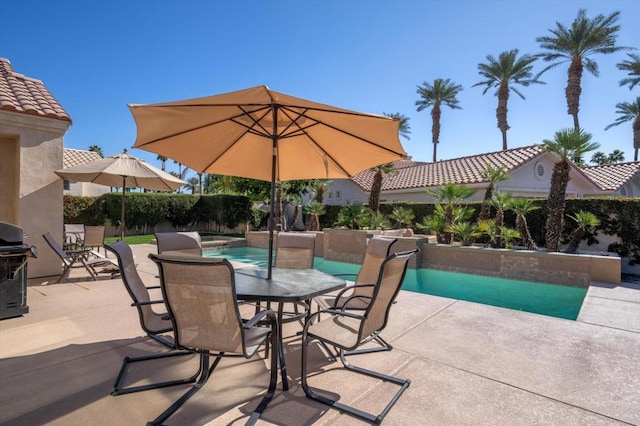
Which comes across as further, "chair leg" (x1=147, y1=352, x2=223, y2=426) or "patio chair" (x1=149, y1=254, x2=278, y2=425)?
"chair leg" (x1=147, y1=352, x2=223, y2=426)

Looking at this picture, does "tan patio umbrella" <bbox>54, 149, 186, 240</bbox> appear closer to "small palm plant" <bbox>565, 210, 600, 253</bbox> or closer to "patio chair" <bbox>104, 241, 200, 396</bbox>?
"patio chair" <bbox>104, 241, 200, 396</bbox>

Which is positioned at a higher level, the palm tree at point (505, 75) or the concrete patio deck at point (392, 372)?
the palm tree at point (505, 75)

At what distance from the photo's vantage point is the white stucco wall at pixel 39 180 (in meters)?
7.59

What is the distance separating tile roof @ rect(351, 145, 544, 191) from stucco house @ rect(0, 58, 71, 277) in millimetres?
15371

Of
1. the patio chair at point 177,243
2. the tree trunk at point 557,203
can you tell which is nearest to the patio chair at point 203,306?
the patio chair at point 177,243

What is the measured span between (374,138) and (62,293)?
259 inches

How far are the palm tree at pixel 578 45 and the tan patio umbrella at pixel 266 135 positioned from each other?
29.8m

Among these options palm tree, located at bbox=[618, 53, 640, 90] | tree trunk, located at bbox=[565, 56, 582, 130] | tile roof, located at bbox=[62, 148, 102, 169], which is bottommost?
tile roof, located at bbox=[62, 148, 102, 169]

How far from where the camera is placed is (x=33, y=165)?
778 cm

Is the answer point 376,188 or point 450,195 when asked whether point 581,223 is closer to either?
point 450,195

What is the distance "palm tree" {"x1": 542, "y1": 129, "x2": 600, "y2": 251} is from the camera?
35.1 feet

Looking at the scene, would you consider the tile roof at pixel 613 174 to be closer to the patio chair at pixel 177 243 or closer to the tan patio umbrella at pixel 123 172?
the tan patio umbrella at pixel 123 172

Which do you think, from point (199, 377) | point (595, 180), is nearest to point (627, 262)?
point (595, 180)

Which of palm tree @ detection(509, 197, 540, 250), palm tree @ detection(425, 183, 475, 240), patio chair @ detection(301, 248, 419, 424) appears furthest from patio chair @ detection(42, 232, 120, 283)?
palm tree @ detection(509, 197, 540, 250)
